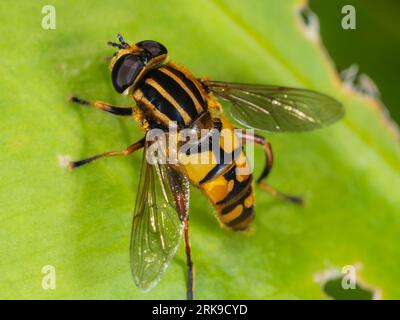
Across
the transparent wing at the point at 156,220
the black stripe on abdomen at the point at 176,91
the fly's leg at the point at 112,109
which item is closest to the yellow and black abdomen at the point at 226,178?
the transparent wing at the point at 156,220

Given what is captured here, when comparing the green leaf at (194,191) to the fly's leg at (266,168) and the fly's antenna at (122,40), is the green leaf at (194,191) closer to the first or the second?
the fly's leg at (266,168)

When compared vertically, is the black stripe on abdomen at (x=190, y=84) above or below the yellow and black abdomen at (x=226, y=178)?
above

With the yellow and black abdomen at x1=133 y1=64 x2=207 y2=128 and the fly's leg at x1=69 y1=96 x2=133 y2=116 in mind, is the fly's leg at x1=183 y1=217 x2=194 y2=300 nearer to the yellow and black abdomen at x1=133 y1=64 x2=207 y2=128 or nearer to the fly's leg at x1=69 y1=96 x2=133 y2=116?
the yellow and black abdomen at x1=133 y1=64 x2=207 y2=128

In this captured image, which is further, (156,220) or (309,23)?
(309,23)

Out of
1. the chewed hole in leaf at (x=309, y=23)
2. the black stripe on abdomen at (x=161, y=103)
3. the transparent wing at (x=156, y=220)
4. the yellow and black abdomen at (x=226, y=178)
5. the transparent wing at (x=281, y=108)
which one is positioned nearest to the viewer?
the transparent wing at (x=156, y=220)

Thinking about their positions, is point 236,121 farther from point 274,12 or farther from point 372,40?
point 372,40

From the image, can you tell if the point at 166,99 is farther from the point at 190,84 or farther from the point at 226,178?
the point at 226,178

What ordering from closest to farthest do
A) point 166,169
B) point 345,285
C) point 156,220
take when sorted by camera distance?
point 156,220 → point 166,169 → point 345,285

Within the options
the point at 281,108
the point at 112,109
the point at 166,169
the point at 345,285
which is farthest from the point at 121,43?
the point at 345,285
